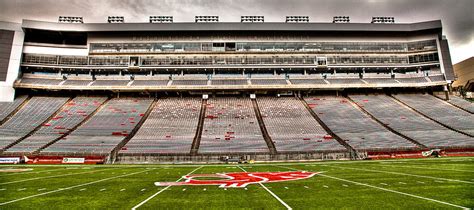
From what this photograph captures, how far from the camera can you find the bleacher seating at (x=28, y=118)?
118 feet

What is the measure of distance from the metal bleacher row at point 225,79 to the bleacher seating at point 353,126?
4825mm

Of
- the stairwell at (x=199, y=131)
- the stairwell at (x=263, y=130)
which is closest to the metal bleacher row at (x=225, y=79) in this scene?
the stairwell at (x=199, y=131)

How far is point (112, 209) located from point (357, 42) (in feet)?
193

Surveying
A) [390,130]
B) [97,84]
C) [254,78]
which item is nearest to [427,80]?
[390,130]

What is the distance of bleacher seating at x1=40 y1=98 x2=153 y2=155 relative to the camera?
107ft

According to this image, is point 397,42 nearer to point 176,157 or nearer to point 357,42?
point 357,42

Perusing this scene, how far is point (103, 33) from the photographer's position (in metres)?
53.8

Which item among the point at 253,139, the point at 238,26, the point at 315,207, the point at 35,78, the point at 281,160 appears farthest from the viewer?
the point at 238,26

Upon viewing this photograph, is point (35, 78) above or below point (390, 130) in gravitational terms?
above

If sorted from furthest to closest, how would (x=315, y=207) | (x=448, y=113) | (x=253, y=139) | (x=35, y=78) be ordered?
(x=35, y=78), (x=448, y=113), (x=253, y=139), (x=315, y=207)

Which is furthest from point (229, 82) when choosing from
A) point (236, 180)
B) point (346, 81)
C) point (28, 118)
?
point (236, 180)

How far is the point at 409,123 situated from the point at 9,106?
67.2 metres

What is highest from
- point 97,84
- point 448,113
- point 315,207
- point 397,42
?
point 397,42

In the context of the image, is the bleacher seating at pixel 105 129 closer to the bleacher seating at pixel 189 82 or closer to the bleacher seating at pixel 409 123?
the bleacher seating at pixel 189 82
